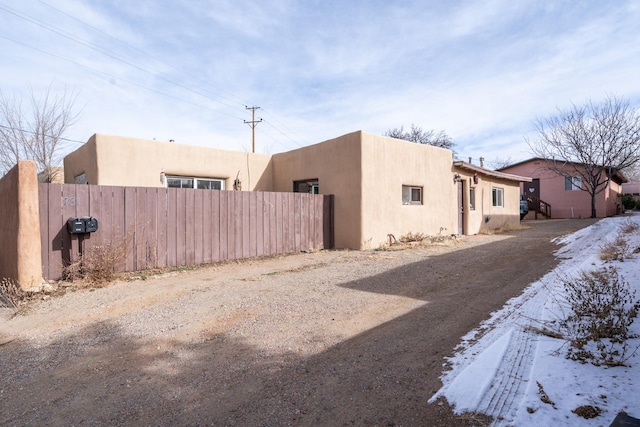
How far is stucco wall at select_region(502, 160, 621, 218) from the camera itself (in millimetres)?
24375

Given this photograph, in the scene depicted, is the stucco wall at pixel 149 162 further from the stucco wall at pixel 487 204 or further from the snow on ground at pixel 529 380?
the snow on ground at pixel 529 380

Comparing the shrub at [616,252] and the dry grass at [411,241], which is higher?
the shrub at [616,252]

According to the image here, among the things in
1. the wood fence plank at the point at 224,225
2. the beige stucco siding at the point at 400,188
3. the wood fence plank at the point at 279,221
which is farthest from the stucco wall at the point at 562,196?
the wood fence plank at the point at 224,225

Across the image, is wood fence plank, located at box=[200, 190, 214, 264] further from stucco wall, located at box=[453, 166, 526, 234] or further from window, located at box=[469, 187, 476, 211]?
window, located at box=[469, 187, 476, 211]

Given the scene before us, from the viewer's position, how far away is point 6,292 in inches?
213

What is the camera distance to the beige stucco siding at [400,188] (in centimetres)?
1049

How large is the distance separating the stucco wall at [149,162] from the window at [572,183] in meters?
23.6

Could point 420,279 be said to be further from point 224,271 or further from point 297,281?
point 224,271

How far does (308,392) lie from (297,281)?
3.77 metres

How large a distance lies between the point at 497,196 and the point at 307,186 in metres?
10.5

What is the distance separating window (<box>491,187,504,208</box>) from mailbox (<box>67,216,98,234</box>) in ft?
53.6

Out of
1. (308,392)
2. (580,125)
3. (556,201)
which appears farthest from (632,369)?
(556,201)

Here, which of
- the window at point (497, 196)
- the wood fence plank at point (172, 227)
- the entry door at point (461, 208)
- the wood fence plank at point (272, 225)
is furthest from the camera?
the window at point (497, 196)

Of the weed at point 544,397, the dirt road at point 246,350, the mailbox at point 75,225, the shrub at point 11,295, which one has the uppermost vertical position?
A: the mailbox at point 75,225
